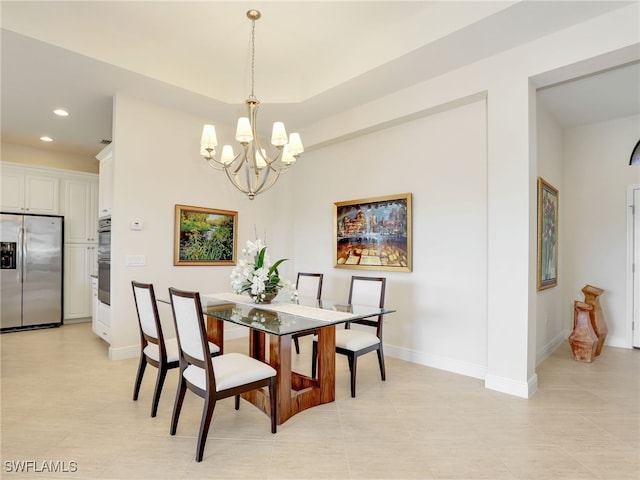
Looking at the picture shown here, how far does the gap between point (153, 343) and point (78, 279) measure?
4.10 meters

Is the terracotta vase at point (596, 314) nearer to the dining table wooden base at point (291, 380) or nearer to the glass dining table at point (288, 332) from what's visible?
the glass dining table at point (288, 332)

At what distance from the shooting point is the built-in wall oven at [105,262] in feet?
13.5

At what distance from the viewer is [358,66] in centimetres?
345

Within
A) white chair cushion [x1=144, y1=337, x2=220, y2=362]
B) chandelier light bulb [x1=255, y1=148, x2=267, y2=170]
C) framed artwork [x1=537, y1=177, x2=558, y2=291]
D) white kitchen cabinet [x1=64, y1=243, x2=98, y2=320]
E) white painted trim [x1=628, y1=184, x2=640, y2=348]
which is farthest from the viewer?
white kitchen cabinet [x1=64, y1=243, x2=98, y2=320]

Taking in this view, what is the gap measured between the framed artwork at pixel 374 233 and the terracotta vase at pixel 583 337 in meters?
2.01

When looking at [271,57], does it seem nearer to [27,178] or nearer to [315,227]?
[315,227]

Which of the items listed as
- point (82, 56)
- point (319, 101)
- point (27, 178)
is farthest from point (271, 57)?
point (27, 178)

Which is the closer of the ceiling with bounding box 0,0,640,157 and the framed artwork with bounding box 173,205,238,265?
the ceiling with bounding box 0,0,640,157

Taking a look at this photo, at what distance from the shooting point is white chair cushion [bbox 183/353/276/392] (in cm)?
208

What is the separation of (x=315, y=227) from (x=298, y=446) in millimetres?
3203

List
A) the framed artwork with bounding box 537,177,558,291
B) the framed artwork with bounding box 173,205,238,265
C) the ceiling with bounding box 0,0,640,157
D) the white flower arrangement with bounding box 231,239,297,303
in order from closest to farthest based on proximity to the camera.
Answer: the ceiling with bounding box 0,0,640,157
the white flower arrangement with bounding box 231,239,297,303
the framed artwork with bounding box 537,177,558,291
the framed artwork with bounding box 173,205,238,265

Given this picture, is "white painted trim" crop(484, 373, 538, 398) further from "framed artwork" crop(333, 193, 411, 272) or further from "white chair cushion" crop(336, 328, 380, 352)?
"framed artwork" crop(333, 193, 411, 272)

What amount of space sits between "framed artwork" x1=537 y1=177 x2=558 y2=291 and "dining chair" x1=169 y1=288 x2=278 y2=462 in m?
3.09

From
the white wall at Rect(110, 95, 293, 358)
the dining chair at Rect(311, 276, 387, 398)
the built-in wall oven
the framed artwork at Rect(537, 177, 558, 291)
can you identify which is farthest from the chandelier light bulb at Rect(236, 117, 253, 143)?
the framed artwork at Rect(537, 177, 558, 291)
